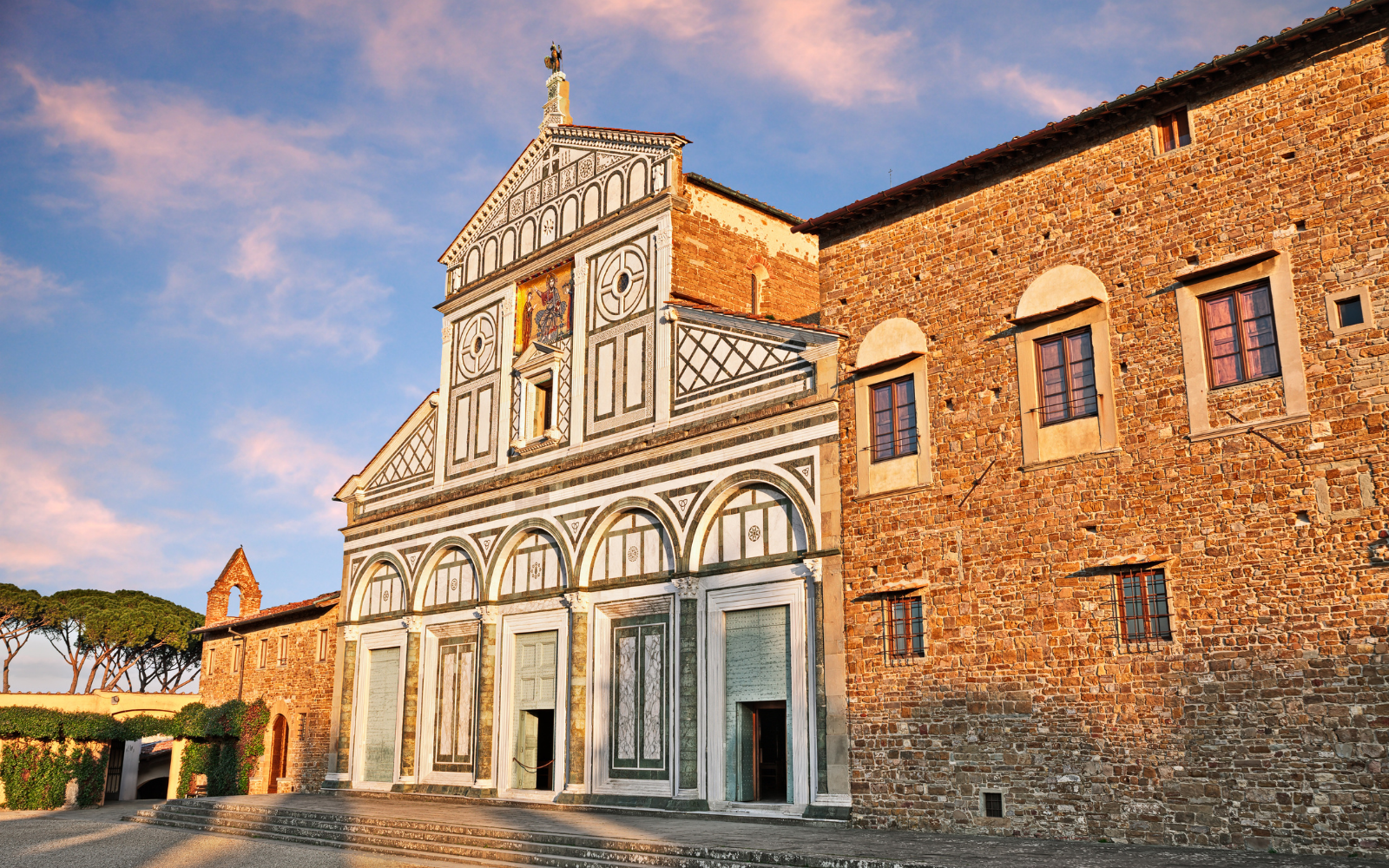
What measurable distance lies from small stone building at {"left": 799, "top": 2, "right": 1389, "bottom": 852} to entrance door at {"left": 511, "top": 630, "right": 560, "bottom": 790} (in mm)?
7928

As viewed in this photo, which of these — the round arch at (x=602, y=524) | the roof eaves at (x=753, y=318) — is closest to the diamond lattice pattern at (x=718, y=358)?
the roof eaves at (x=753, y=318)

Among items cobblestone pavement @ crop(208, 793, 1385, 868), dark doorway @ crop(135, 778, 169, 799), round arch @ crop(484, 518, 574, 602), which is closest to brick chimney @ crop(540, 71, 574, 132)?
round arch @ crop(484, 518, 574, 602)

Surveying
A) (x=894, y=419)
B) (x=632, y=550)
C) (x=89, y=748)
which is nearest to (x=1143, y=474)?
(x=894, y=419)

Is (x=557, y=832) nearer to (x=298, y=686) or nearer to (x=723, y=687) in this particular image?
(x=723, y=687)

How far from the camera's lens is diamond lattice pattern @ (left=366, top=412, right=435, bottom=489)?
26047 millimetres

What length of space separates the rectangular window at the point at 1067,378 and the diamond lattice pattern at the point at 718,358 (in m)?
4.39

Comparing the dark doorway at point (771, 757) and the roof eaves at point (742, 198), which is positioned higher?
the roof eaves at point (742, 198)

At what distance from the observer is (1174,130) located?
44.4 feet

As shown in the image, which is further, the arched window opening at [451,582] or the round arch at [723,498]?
the arched window opening at [451,582]

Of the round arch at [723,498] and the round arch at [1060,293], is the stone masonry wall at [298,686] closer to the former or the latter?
the round arch at [723,498]

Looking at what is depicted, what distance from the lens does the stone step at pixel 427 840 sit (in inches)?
528

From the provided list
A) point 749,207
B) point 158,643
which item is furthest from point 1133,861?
point 158,643

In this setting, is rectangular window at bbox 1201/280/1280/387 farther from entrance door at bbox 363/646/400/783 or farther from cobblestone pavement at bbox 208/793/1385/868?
entrance door at bbox 363/646/400/783

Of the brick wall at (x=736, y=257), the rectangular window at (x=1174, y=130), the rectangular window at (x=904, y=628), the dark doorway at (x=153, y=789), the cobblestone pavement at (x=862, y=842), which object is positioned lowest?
the dark doorway at (x=153, y=789)
